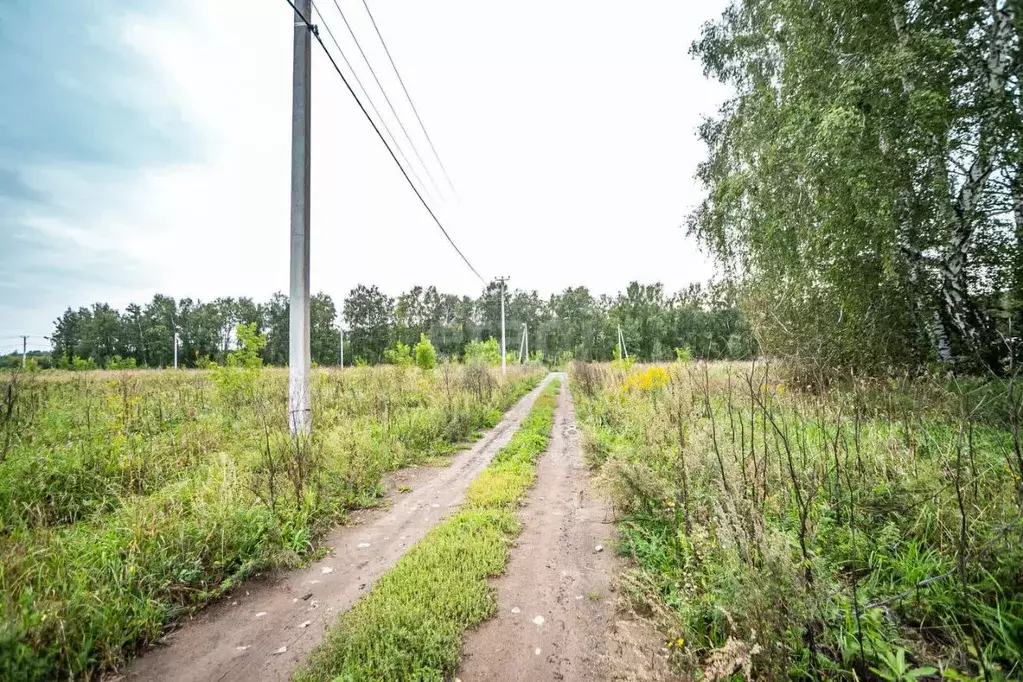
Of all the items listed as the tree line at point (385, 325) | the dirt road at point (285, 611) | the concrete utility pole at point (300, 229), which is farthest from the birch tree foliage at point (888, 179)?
the tree line at point (385, 325)

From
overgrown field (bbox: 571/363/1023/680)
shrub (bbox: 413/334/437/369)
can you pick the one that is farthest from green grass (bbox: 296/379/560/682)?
shrub (bbox: 413/334/437/369)

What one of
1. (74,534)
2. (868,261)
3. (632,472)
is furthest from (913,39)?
(74,534)

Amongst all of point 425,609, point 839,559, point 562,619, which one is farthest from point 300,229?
point 839,559

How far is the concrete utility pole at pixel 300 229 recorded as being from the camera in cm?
675

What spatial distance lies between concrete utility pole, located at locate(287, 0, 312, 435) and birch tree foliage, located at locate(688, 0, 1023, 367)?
7.19 meters

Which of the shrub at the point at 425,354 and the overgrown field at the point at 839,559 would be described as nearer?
the overgrown field at the point at 839,559

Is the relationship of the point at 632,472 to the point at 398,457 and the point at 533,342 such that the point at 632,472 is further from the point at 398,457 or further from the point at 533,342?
the point at 533,342

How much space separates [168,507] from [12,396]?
16.2ft

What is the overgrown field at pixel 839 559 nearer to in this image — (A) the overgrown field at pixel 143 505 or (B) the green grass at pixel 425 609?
(B) the green grass at pixel 425 609

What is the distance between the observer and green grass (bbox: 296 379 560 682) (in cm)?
259

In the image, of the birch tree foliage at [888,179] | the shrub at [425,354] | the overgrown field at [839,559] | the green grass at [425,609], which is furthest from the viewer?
the shrub at [425,354]

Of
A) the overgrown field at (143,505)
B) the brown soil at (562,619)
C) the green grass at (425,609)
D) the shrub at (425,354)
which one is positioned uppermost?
the shrub at (425,354)

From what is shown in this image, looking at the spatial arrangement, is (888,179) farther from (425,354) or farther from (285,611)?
(425,354)

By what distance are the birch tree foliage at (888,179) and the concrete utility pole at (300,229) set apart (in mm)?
Result: 7190
